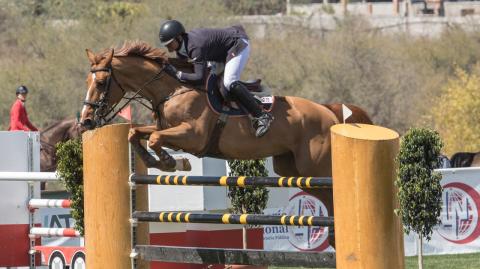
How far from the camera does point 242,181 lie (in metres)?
6.36

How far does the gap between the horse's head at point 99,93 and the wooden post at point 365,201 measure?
7.56 ft

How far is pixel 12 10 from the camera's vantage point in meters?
46.8

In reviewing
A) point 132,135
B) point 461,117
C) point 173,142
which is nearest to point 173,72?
point 173,142

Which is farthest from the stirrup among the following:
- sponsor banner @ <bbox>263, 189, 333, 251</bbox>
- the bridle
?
sponsor banner @ <bbox>263, 189, 333, 251</bbox>

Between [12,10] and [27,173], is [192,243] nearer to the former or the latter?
[27,173]

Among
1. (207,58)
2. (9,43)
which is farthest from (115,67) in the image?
(9,43)

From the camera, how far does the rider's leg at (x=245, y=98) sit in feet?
25.7

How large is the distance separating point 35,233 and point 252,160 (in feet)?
5.40

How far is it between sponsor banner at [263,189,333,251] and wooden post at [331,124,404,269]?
6.10 metres

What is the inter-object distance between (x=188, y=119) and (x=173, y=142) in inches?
9.7

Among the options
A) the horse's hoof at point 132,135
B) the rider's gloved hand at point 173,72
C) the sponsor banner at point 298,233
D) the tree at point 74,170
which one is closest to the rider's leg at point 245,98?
the rider's gloved hand at point 173,72

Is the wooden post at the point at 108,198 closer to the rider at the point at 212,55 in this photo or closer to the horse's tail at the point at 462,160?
the rider at the point at 212,55

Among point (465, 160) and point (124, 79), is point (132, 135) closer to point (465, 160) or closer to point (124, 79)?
point (124, 79)

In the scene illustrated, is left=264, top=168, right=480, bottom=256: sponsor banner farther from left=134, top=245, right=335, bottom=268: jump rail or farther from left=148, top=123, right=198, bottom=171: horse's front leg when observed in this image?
left=134, top=245, right=335, bottom=268: jump rail
